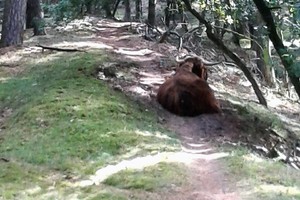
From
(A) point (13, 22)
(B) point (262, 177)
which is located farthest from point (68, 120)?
(A) point (13, 22)

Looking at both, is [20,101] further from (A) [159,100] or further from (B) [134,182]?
(B) [134,182]

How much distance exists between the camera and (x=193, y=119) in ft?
42.6

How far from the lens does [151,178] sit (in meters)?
8.40

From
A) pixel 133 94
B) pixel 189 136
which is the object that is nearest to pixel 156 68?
pixel 133 94

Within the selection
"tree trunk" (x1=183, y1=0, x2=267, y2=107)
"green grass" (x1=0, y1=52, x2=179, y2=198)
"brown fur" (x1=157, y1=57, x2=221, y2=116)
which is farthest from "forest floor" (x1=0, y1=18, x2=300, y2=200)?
"tree trunk" (x1=183, y1=0, x2=267, y2=107)

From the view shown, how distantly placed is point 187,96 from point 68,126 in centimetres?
334

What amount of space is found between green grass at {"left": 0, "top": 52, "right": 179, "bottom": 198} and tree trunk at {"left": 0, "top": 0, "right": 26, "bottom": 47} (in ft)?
14.1

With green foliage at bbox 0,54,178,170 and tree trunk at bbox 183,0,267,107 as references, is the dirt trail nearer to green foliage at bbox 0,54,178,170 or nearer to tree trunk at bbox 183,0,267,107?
green foliage at bbox 0,54,178,170

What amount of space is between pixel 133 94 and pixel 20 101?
2.65 meters

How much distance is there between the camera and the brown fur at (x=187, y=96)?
1318cm

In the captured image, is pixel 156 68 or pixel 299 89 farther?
pixel 156 68

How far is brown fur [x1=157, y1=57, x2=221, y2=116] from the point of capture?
519 inches

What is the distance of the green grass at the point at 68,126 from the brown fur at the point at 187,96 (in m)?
0.72

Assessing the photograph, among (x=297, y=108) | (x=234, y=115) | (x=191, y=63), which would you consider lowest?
(x=297, y=108)
